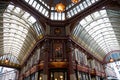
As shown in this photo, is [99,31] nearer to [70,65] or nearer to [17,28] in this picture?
[70,65]

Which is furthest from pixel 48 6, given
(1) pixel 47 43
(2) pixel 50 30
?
(1) pixel 47 43

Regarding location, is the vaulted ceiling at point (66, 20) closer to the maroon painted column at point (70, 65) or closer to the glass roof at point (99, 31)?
the glass roof at point (99, 31)

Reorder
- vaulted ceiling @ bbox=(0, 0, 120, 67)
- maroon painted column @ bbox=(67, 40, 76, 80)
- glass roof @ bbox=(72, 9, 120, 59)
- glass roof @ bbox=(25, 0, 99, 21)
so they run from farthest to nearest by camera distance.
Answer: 1. glass roof @ bbox=(72, 9, 120, 59)
2. glass roof @ bbox=(25, 0, 99, 21)
3. vaulted ceiling @ bbox=(0, 0, 120, 67)
4. maroon painted column @ bbox=(67, 40, 76, 80)

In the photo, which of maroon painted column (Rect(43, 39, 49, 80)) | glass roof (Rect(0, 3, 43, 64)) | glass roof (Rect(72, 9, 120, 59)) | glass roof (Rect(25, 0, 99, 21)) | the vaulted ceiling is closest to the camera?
maroon painted column (Rect(43, 39, 49, 80))

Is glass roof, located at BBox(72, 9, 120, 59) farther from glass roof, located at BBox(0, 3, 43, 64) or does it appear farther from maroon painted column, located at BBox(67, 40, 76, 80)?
glass roof, located at BBox(0, 3, 43, 64)

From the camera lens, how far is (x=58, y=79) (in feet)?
65.1

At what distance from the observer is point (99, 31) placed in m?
33.8

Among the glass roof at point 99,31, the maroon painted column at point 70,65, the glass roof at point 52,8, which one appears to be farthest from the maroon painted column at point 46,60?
the glass roof at point 99,31

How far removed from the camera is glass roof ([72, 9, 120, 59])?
2720cm

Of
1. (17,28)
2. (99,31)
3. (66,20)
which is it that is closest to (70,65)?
(66,20)

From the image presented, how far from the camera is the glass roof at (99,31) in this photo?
27202 millimetres

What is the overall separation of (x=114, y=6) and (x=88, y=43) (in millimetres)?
15831

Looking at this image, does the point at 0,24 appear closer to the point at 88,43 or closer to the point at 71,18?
the point at 71,18

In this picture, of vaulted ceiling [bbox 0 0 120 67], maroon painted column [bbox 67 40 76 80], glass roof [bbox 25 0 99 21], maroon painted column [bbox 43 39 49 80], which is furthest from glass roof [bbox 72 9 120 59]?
maroon painted column [bbox 43 39 49 80]
